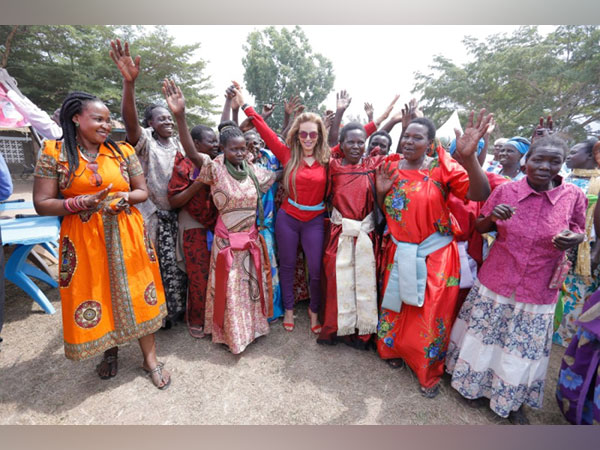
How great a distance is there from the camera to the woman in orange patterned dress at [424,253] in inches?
88.7

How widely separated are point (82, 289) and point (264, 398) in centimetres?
153

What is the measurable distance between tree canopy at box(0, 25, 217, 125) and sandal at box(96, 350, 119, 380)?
51.1ft

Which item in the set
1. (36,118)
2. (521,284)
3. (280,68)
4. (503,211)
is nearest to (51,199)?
(503,211)

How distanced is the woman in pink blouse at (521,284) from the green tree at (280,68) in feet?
70.2

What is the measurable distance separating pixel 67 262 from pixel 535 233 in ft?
10.1

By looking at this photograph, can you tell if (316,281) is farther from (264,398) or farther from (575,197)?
(575,197)

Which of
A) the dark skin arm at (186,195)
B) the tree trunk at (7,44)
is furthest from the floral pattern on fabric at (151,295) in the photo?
the tree trunk at (7,44)

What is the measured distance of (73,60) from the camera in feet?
49.4

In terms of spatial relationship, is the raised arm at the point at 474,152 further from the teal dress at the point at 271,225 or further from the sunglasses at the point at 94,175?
the sunglasses at the point at 94,175

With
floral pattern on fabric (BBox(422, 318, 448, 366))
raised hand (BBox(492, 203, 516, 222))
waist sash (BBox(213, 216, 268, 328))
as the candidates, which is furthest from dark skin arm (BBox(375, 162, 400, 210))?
waist sash (BBox(213, 216, 268, 328))

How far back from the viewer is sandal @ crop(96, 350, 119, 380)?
2.38 metres

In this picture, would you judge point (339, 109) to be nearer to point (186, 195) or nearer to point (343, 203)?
point (343, 203)

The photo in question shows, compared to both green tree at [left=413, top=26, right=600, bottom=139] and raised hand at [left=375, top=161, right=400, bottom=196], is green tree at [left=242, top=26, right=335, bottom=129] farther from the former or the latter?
raised hand at [left=375, top=161, right=400, bottom=196]
